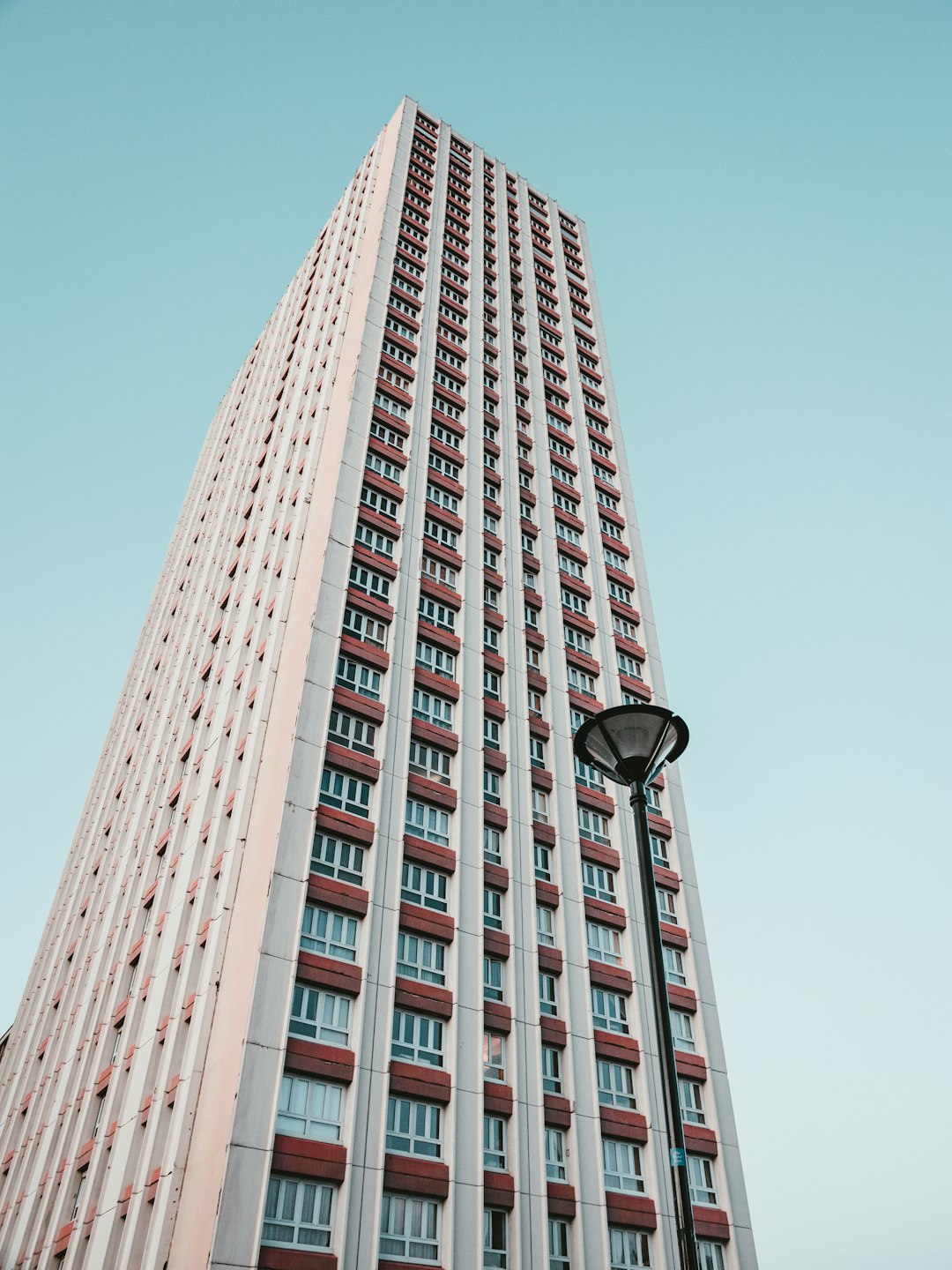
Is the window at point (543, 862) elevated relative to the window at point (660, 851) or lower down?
lower down

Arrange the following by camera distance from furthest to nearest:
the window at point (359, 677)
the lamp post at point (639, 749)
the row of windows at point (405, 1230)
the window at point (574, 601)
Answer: the window at point (574, 601)
the window at point (359, 677)
the row of windows at point (405, 1230)
the lamp post at point (639, 749)

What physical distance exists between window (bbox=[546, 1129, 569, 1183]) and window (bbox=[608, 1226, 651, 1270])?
6.22ft

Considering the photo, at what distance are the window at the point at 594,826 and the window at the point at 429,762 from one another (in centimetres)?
577

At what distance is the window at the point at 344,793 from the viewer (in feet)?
92.0

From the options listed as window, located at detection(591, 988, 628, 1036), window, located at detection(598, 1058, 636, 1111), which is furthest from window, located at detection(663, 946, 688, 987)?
window, located at detection(598, 1058, 636, 1111)

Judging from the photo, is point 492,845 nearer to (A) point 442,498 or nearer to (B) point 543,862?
(B) point 543,862

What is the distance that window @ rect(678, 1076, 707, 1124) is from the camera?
30188 millimetres

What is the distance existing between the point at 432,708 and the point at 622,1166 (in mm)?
14255

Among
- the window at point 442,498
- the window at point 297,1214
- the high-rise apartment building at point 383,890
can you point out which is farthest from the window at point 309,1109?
the window at point 442,498

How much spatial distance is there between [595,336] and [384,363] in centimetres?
1991

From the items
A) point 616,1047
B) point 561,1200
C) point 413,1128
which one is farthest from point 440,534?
point 561,1200

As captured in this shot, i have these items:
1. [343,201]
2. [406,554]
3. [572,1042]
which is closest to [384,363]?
[406,554]

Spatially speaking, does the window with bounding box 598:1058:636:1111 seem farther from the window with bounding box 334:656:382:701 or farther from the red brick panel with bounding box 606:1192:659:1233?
the window with bounding box 334:656:382:701

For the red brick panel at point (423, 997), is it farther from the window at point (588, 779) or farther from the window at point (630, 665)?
the window at point (630, 665)
